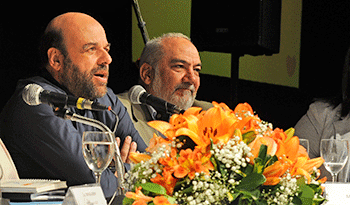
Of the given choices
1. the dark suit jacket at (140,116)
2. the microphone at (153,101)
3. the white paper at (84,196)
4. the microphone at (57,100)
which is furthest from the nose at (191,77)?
the white paper at (84,196)

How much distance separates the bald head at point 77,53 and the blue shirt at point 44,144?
0.20 metres

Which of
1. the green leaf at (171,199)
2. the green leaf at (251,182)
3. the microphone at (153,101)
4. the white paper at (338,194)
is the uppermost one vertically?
the green leaf at (251,182)

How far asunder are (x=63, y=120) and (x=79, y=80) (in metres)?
0.42

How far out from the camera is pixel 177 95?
2820 mm

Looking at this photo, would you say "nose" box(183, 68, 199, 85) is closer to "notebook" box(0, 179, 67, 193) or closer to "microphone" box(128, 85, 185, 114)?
"microphone" box(128, 85, 185, 114)

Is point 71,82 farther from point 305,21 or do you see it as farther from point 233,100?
point 305,21

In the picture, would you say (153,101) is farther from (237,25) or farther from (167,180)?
(237,25)

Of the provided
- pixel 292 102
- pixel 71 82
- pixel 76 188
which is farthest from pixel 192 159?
pixel 292 102

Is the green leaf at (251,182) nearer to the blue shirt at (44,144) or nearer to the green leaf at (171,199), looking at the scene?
the green leaf at (171,199)

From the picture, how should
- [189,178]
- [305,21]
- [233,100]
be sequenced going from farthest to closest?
[305,21]
[233,100]
[189,178]

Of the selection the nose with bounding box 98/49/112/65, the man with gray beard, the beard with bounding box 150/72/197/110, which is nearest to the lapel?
the man with gray beard

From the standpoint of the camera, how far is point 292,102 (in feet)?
14.5

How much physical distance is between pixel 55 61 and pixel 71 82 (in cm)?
13

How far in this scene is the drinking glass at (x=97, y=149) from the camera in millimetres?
1132
